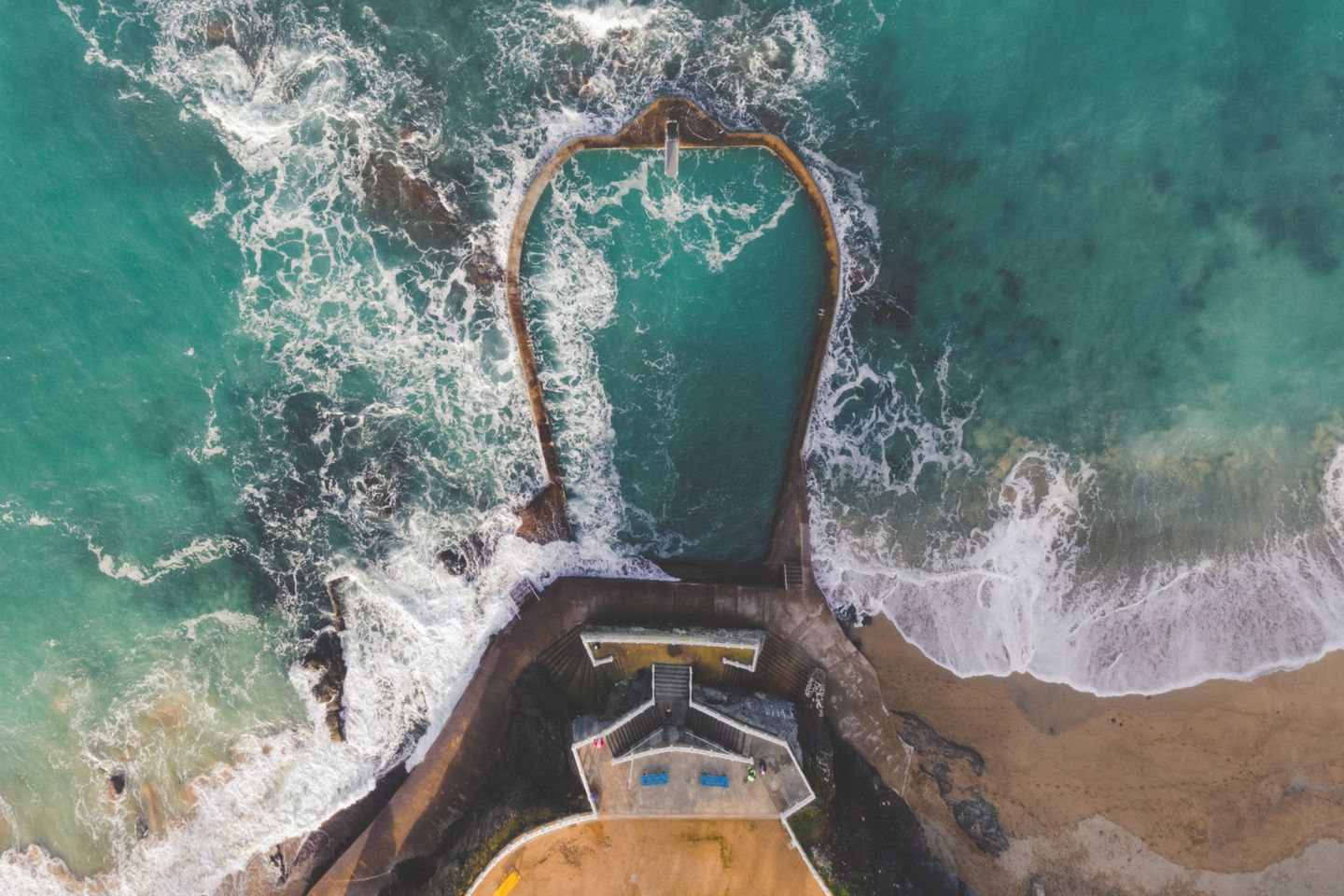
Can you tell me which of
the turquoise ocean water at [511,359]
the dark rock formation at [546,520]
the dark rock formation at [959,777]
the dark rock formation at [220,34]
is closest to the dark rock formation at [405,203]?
the turquoise ocean water at [511,359]

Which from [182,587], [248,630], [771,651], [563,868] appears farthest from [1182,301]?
[182,587]

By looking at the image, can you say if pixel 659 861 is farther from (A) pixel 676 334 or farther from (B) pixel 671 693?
(A) pixel 676 334

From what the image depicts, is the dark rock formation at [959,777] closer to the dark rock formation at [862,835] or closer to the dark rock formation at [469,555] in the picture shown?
the dark rock formation at [862,835]

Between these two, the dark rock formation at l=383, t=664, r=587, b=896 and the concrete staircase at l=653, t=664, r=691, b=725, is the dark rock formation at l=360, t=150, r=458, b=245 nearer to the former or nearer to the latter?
the dark rock formation at l=383, t=664, r=587, b=896

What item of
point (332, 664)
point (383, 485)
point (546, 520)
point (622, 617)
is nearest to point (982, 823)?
point (622, 617)

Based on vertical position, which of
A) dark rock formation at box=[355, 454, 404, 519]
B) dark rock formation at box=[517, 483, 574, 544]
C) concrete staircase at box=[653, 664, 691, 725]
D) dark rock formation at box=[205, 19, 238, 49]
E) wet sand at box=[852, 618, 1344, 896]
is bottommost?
wet sand at box=[852, 618, 1344, 896]

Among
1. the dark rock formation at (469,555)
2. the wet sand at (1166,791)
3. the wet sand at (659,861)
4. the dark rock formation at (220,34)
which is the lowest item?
the wet sand at (1166,791)

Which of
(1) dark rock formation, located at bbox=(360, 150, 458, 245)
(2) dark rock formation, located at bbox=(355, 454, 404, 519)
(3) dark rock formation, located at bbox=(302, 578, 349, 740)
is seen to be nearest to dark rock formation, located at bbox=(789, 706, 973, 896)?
(2) dark rock formation, located at bbox=(355, 454, 404, 519)
